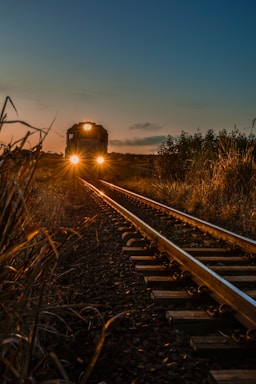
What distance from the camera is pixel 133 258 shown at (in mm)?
5410

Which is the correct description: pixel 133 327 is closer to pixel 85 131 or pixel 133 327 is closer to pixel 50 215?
pixel 50 215

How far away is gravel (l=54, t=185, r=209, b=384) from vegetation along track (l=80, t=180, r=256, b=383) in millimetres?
136

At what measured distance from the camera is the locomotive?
25719 millimetres

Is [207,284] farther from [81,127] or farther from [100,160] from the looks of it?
[81,127]

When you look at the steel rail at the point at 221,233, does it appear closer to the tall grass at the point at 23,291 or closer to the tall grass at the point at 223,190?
the tall grass at the point at 223,190

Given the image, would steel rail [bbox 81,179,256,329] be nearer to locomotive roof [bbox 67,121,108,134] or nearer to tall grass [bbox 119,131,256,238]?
tall grass [bbox 119,131,256,238]

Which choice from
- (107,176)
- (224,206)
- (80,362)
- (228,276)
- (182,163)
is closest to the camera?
(80,362)

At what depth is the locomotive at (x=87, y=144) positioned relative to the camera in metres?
25.7

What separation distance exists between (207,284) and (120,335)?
1261 mm

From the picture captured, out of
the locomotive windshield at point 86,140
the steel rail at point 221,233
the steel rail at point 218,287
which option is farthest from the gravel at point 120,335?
the locomotive windshield at point 86,140

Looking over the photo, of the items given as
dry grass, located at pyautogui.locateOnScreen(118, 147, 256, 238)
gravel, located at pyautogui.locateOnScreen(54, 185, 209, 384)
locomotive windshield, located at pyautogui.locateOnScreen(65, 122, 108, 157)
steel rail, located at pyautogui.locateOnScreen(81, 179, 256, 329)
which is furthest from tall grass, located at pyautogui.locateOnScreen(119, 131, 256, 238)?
locomotive windshield, located at pyautogui.locateOnScreen(65, 122, 108, 157)

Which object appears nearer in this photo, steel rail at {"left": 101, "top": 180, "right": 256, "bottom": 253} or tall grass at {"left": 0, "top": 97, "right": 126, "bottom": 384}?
tall grass at {"left": 0, "top": 97, "right": 126, "bottom": 384}

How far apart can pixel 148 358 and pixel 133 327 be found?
52 cm

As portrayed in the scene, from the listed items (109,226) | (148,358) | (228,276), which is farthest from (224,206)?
(148,358)
